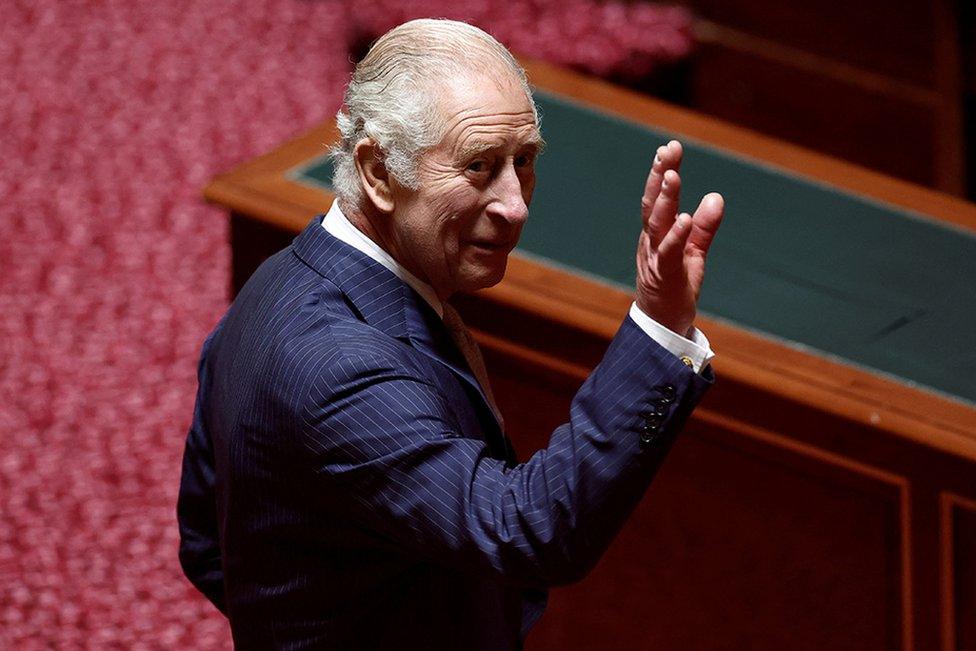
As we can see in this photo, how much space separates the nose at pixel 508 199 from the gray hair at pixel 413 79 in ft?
0.28

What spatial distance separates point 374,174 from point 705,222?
36 centimetres

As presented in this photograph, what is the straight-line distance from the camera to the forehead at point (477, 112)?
165 cm

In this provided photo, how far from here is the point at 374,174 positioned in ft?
5.67

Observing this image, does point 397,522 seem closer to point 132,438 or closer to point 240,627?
point 240,627

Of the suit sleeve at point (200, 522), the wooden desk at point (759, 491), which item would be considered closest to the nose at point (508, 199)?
the suit sleeve at point (200, 522)

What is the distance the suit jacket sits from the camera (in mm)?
1556

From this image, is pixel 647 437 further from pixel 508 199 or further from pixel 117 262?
pixel 117 262

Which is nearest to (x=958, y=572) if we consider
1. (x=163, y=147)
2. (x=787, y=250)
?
(x=787, y=250)

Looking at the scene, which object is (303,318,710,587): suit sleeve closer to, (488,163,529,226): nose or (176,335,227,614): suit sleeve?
(488,163,529,226): nose

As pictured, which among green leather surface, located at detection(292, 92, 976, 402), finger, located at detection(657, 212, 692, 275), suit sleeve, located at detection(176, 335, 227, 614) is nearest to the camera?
finger, located at detection(657, 212, 692, 275)

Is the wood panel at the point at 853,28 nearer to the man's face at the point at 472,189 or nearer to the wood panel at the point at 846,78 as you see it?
the wood panel at the point at 846,78

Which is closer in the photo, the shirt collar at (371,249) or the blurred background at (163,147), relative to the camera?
the shirt collar at (371,249)

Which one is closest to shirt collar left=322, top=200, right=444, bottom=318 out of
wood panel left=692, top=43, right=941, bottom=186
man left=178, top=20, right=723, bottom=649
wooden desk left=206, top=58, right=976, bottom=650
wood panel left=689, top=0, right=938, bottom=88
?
man left=178, top=20, right=723, bottom=649

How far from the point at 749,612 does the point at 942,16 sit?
309 cm
